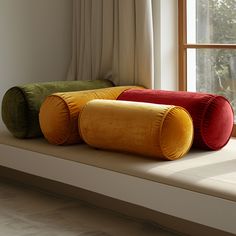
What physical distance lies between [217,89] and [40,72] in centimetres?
122

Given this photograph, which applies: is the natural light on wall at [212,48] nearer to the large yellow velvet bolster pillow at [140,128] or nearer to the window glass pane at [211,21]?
the window glass pane at [211,21]

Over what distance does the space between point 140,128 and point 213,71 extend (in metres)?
0.98

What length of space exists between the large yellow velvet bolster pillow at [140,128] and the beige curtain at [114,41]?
2.33 feet

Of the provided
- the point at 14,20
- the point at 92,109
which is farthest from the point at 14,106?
the point at 14,20

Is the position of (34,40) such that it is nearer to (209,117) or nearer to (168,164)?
(209,117)

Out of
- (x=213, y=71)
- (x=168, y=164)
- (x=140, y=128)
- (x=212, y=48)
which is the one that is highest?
(x=212, y=48)

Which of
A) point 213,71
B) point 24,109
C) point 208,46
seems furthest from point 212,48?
point 24,109

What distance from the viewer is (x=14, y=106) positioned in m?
3.37

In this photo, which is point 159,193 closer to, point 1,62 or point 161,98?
point 161,98

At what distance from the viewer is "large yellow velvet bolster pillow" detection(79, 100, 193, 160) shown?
9.04ft

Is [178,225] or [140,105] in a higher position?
[140,105]

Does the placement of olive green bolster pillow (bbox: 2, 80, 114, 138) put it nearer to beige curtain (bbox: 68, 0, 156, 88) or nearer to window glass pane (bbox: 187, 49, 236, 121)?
beige curtain (bbox: 68, 0, 156, 88)

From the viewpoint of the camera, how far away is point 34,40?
4035mm

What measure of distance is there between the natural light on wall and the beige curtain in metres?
0.27
